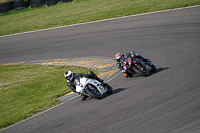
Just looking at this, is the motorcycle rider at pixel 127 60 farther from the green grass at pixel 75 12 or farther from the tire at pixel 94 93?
the green grass at pixel 75 12

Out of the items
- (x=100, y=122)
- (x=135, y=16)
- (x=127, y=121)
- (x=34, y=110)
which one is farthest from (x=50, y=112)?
(x=135, y=16)

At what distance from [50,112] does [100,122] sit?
2847mm

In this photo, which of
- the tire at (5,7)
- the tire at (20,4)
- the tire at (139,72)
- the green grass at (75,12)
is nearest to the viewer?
the tire at (139,72)

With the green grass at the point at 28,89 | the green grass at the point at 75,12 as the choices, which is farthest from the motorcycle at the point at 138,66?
the green grass at the point at 75,12

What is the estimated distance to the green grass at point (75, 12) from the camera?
74.4 ft

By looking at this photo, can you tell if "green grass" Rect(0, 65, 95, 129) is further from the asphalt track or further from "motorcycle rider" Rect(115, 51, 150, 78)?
"motorcycle rider" Rect(115, 51, 150, 78)

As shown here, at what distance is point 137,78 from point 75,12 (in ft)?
59.9

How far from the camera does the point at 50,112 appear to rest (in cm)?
994

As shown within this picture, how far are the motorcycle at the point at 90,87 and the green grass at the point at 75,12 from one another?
13589 mm

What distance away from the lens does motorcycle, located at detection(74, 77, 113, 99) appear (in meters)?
9.54

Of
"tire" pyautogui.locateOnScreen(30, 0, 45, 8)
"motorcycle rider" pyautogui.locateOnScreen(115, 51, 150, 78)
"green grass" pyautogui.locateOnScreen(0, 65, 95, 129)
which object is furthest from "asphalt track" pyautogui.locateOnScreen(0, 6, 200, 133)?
"tire" pyautogui.locateOnScreen(30, 0, 45, 8)

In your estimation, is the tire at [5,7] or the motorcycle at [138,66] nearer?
the motorcycle at [138,66]

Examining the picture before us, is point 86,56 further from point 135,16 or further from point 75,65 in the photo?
point 135,16

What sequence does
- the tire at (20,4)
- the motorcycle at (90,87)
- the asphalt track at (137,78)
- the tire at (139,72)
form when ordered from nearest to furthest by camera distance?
the asphalt track at (137,78) < the motorcycle at (90,87) < the tire at (139,72) < the tire at (20,4)
